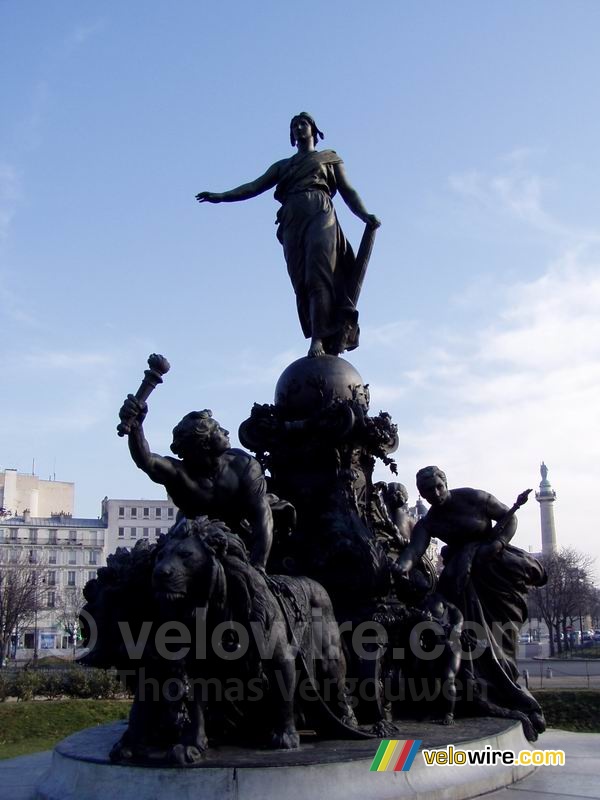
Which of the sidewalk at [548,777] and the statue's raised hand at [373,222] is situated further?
the statue's raised hand at [373,222]

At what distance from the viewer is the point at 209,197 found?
1122 centimetres

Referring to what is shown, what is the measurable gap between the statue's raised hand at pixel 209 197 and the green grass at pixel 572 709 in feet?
38.4

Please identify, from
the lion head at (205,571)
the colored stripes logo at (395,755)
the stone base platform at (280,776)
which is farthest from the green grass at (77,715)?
the colored stripes logo at (395,755)

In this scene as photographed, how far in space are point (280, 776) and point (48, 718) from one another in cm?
1166

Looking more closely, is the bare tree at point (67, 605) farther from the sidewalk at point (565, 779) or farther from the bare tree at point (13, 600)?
the sidewalk at point (565, 779)

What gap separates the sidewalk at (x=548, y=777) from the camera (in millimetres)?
6289

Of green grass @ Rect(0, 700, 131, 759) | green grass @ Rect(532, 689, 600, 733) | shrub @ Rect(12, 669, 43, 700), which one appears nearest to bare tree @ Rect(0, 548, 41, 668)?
shrub @ Rect(12, 669, 43, 700)

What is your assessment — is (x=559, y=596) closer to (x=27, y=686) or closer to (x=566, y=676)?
(x=566, y=676)

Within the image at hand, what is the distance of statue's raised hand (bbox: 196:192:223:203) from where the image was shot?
36.8 feet

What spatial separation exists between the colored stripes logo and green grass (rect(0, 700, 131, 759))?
8708mm

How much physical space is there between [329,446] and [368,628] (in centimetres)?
232

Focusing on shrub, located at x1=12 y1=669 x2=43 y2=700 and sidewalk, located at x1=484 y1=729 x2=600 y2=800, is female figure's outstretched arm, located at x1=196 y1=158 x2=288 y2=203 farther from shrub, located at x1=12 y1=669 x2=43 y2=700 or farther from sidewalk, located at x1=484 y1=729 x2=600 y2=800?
shrub, located at x1=12 y1=669 x2=43 y2=700

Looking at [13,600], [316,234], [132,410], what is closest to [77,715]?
[316,234]

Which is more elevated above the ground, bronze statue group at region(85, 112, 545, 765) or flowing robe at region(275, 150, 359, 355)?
flowing robe at region(275, 150, 359, 355)
